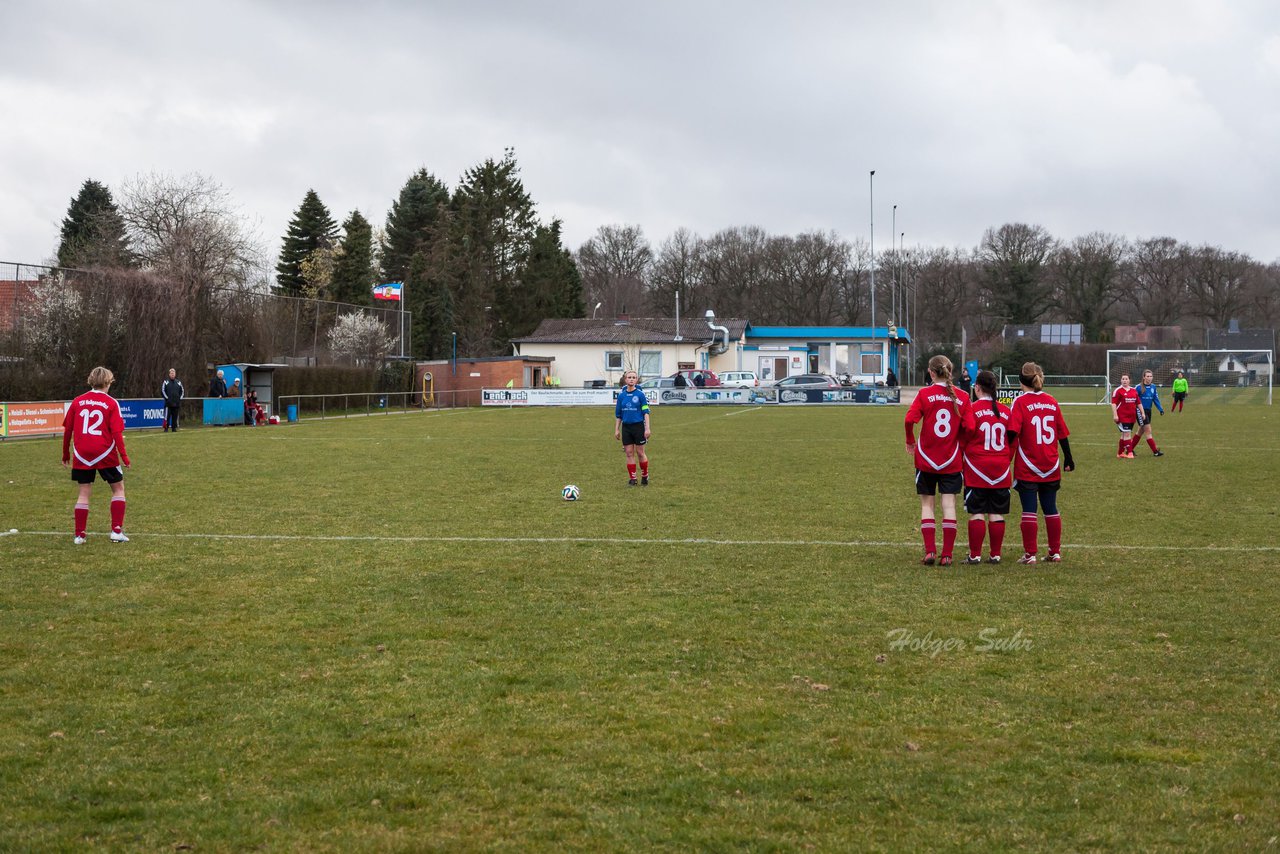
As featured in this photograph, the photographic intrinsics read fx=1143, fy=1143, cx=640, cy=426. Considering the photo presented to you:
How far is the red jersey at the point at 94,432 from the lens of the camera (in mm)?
11844

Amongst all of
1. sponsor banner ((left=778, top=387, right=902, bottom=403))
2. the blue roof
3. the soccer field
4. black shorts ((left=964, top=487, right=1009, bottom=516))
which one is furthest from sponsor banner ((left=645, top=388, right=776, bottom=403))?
black shorts ((left=964, top=487, right=1009, bottom=516))

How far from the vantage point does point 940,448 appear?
34.0ft

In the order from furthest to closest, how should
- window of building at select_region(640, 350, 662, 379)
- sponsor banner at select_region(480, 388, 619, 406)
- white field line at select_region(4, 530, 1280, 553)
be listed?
1. window of building at select_region(640, 350, 662, 379)
2. sponsor banner at select_region(480, 388, 619, 406)
3. white field line at select_region(4, 530, 1280, 553)

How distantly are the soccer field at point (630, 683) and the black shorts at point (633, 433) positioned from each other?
3425 mm

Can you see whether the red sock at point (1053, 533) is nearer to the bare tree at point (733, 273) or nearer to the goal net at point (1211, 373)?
the goal net at point (1211, 373)

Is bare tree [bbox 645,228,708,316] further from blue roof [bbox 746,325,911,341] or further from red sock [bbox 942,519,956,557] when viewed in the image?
red sock [bbox 942,519,956,557]

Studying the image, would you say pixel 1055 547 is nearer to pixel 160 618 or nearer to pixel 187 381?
pixel 160 618

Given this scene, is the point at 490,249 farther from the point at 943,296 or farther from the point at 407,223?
the point at 943,296

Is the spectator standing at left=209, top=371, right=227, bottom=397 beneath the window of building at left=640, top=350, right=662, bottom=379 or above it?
beneath

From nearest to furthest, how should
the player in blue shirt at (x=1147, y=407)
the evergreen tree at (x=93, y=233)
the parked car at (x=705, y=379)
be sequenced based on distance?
the player in blue shirt at (x=1147, y=407)
the evergreen tree at (x=93, y=233)
the parked car at (x=705, y=379)

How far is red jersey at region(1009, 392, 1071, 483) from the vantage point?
10.4 meters

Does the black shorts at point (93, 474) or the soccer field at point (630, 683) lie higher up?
the black shorts at point (93, 474)

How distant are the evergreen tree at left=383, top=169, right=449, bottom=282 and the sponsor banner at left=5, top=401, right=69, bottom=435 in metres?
58.9

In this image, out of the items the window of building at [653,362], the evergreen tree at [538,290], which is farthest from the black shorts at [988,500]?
the evergreen tree at [538,290]
